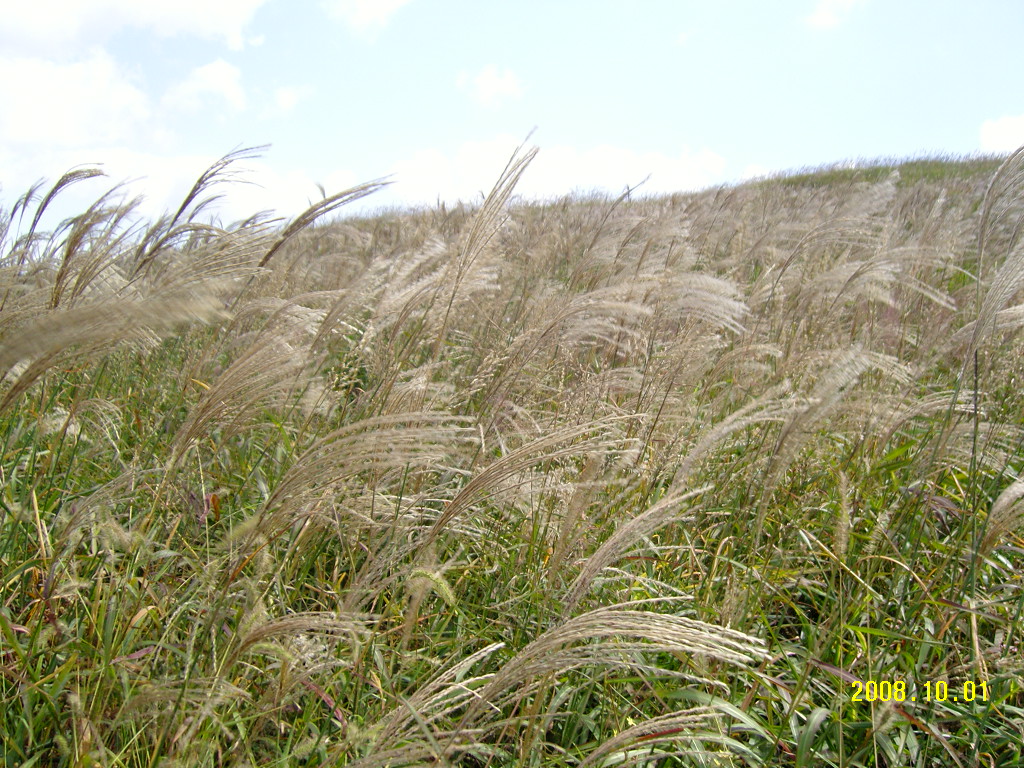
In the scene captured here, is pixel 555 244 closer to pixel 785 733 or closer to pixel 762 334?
pixel 762 334

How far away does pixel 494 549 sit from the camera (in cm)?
210

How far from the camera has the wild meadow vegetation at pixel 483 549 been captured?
3.86ft

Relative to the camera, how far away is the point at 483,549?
2.08m

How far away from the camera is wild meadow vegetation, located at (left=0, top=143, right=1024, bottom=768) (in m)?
1.18

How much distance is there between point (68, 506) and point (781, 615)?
7.28 feet
